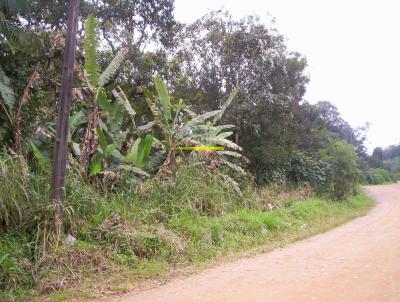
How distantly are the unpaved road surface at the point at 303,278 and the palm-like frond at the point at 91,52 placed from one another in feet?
15.6

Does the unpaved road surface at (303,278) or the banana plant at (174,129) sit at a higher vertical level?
the banana plant at (174,129)

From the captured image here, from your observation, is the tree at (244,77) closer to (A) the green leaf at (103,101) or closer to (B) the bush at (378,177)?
(A) the green leaf at (103,101)

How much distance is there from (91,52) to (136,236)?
397cm

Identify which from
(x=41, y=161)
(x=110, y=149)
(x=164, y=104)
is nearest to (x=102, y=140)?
(x=110, y=149)

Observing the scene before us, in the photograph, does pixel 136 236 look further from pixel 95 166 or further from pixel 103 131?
pixel 103 131

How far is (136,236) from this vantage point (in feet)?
23.5

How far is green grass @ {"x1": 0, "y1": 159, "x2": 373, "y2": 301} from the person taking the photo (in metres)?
5.79

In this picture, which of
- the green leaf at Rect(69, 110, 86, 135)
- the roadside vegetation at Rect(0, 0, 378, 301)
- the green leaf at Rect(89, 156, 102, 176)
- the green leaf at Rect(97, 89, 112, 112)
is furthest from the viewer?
the green leaf at Rect(69, 110, 86, 135)

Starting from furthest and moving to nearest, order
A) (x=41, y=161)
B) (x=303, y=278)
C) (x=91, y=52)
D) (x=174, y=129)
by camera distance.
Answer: (x=174, y=129) < (x=91, y=52) < (x=41, y=161) < (x=303, y=278)

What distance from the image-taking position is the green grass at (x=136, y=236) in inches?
228

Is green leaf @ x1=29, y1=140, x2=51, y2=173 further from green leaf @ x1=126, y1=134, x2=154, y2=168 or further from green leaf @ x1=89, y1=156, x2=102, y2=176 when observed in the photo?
green leaf @ x1=126, y1=134, x2=154, y2=168

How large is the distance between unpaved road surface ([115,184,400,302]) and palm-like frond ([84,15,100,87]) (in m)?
4.76

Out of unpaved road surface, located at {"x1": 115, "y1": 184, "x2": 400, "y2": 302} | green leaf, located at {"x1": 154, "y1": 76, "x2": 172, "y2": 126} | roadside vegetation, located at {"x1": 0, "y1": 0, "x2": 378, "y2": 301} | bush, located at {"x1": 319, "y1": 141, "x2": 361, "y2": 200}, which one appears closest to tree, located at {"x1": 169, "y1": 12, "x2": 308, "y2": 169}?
roadside vegetation, located at {"x1": 0, "y1": 0, "x2": 378, "y2": 301}

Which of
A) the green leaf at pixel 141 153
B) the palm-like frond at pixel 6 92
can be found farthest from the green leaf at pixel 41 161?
the green leaf at pixel 141 153
